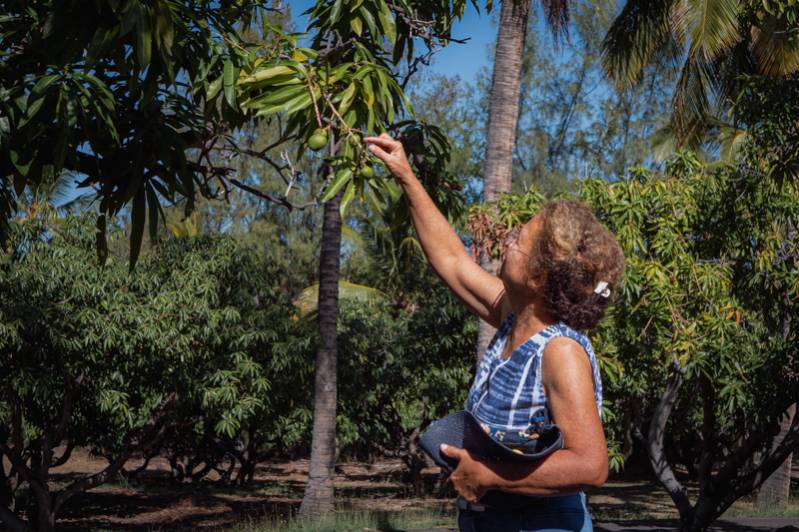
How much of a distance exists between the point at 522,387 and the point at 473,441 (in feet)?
0.59

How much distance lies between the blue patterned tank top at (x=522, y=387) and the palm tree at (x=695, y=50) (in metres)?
10.4

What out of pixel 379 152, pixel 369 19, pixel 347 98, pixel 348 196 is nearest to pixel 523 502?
pixel 379 152

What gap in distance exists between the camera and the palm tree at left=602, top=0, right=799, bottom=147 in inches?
501

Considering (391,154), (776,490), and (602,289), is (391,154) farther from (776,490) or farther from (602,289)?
(776,490)

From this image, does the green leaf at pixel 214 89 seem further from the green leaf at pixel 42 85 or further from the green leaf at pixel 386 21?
the green leaf at pixel 386 21

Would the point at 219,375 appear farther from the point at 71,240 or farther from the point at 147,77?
the point at 147,77

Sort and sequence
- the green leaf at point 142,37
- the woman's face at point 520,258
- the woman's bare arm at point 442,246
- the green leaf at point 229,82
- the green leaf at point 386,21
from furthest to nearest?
the green leaf at point 386,21, the green leaf at point 229,82, the green leaf at point 142,37, the woman's bare arm at point 442,246, the woman's face at point 520,258

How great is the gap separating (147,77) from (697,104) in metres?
13.9

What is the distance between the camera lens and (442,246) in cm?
282

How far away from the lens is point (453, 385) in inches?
677

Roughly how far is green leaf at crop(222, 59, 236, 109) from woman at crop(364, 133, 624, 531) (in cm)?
184

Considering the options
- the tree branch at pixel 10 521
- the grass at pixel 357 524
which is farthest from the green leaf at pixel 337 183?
the tree branch at pixel 10 521

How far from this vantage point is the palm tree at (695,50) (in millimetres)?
12734

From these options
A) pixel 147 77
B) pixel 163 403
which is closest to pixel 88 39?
pixel 147 77
